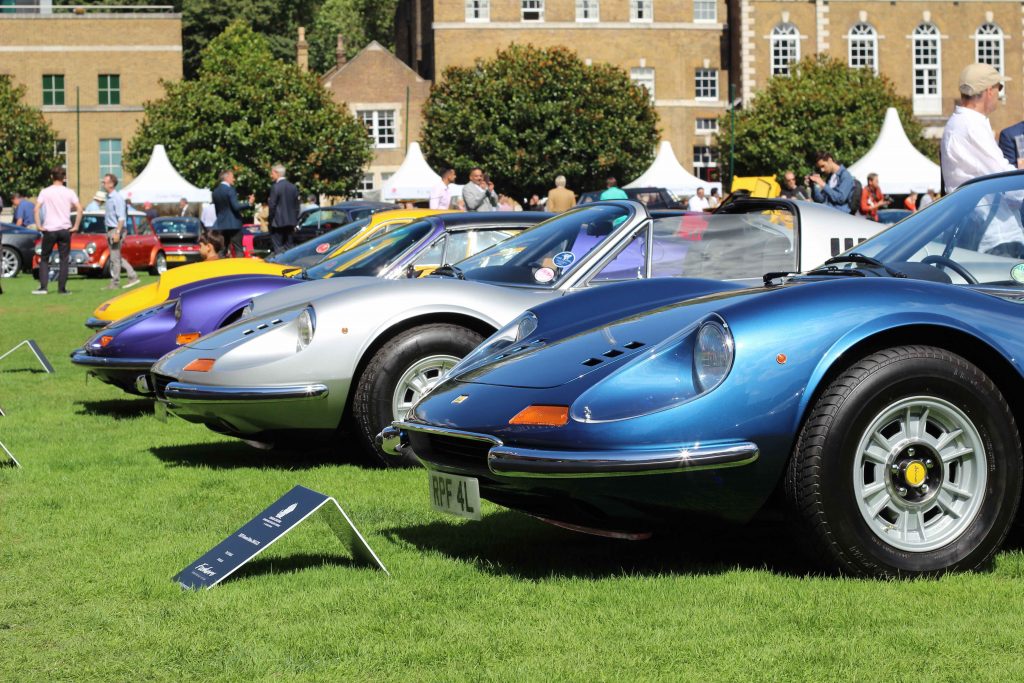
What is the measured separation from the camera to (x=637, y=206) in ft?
25.9

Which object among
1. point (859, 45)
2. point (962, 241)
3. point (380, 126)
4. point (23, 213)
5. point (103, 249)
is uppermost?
point (859, 45)

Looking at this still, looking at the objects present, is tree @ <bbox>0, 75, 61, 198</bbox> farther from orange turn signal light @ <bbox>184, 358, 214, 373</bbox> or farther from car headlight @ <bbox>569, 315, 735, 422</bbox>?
car headlight @ <bbox>569, 315, 735, 422</bbox>

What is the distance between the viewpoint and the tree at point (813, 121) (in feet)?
209

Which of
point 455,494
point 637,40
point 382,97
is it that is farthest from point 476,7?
point 455,494

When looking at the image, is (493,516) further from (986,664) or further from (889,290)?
(986,664)

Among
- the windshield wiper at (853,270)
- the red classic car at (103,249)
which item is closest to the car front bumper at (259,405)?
Result: the windshield wiper at (853,270)

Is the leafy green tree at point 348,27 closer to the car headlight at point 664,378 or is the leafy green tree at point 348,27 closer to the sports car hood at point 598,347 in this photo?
the sports car hood at point 598,347

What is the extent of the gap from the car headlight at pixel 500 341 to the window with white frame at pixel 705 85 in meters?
71.1

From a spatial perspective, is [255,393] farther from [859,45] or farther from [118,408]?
[859,45]

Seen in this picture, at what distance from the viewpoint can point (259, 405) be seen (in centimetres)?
722

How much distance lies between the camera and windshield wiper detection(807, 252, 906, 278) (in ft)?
17.6

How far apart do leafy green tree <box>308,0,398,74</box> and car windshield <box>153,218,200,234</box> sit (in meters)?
69.5

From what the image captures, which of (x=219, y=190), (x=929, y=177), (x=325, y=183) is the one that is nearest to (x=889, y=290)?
(x=219, y=190)

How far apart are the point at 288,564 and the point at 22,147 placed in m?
62.6
